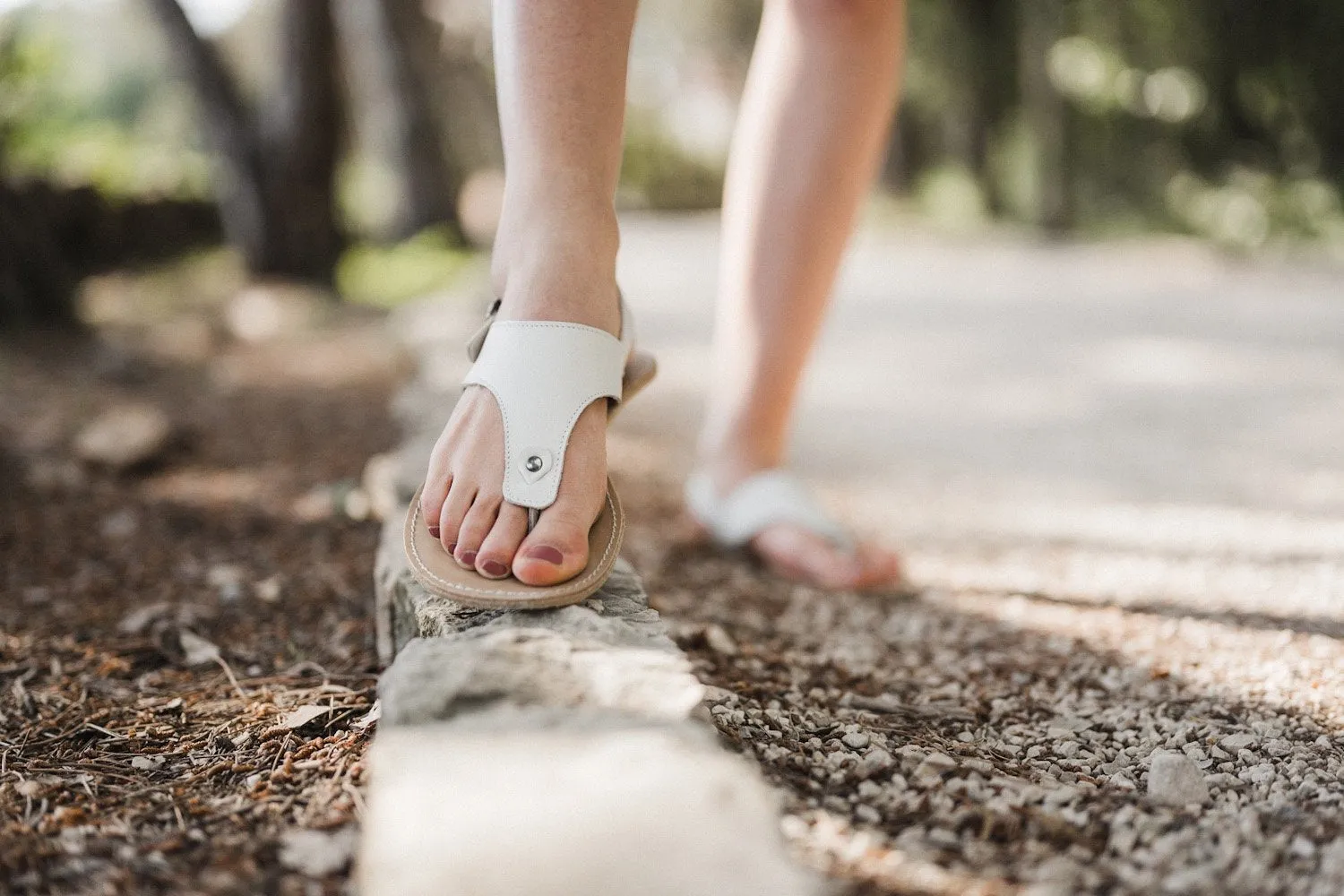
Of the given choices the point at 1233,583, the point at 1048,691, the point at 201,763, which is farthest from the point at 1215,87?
the point at 201,763

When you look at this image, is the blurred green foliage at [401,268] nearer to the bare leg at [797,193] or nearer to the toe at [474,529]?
the bare leg at [797,193]

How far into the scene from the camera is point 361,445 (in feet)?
7.55

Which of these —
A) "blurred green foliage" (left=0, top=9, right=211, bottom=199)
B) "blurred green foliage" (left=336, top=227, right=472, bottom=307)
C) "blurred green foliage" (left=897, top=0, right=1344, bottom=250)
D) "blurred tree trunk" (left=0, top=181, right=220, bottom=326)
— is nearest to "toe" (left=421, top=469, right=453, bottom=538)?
"blurred tree trunk" (left=0, top=181, right=220, bottom=326)

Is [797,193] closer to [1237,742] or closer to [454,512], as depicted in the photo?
[454,512]

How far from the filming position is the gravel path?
28.3 inches

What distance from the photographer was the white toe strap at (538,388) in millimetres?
959

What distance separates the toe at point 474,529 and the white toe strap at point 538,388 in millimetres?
20

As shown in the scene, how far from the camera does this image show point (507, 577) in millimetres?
909

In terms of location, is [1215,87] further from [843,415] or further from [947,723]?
[947,723]

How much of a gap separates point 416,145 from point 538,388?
5.63 m

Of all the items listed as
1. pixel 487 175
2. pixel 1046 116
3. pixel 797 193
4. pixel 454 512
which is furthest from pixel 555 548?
pixel 487 175

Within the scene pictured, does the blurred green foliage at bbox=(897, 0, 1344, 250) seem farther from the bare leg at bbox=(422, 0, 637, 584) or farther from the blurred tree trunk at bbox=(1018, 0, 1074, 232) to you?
the bare leg at bbox=(422, 0, 637, 584)

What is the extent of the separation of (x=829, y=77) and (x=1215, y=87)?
7085 mm

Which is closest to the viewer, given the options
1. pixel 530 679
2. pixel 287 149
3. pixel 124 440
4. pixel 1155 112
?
pixel 530 679
